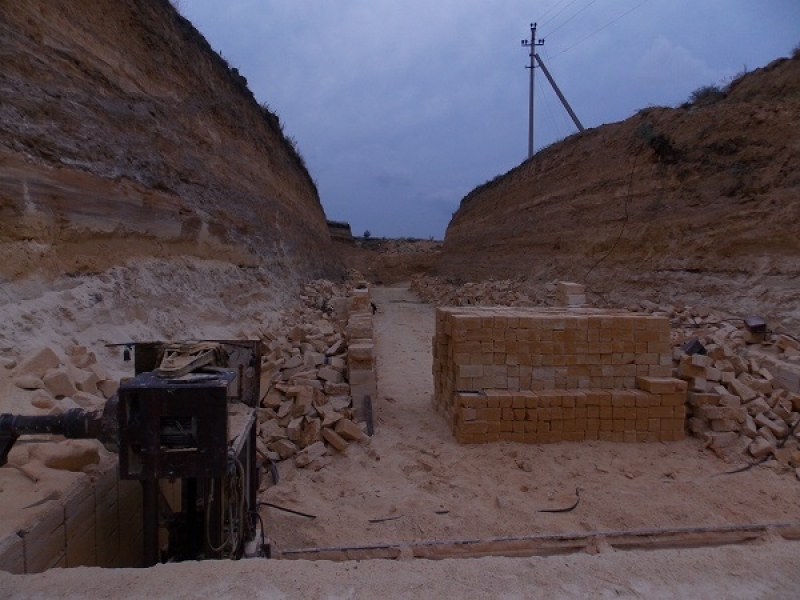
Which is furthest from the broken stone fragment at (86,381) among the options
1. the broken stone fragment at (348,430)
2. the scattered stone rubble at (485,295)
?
the scattered stone rubble at (485,295)

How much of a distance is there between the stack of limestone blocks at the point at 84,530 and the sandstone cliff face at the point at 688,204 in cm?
949

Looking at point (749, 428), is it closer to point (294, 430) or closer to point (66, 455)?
point (294, 430)

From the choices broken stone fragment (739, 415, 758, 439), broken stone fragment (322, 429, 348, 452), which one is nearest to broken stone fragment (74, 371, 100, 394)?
broken stone fragment (322, 429, 348, 452)

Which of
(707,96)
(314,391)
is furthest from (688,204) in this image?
(314,391)

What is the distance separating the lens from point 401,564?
2.67 m

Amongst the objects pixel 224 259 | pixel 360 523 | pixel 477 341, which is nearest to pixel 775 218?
pixel 477 341

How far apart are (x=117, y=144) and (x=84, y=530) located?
575cm

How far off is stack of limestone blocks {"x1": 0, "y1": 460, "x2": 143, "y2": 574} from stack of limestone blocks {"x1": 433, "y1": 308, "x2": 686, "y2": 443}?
3.75 m

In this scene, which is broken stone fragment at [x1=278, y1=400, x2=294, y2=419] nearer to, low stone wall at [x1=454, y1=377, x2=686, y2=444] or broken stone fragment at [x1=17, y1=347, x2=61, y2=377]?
low stone wall at [x1=454, y1=377, x2=686, y2=444]

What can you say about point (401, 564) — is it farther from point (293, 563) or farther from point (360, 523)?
point (360, 523)

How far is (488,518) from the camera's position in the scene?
474cm

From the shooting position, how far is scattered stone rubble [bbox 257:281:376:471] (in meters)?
5.89

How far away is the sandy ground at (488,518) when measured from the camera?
2.41 metres

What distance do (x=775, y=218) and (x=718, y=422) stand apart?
5658mm
